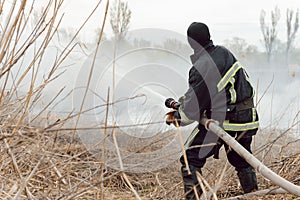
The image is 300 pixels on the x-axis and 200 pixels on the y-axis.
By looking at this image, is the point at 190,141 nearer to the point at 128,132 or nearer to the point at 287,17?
the point at 128,132

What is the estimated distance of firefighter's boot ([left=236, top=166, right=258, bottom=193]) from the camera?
9.53 ft

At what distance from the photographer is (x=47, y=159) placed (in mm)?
1419

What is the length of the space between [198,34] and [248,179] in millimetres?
1174

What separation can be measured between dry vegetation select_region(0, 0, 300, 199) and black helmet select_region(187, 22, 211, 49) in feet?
2.55

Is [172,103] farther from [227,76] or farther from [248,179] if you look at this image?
[248,179]

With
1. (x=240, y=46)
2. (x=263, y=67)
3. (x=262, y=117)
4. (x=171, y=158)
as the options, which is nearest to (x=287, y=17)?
(x=263, y=67)

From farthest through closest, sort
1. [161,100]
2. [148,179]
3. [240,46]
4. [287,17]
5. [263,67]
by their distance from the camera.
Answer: [287,17] → [263,67] → [240,46] → [148,179] → [161,100]

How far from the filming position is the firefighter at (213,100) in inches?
103

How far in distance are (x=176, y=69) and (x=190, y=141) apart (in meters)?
0.56

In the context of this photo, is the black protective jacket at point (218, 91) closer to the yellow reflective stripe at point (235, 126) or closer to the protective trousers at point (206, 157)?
the yellow reflective stripe at point (235, 126)

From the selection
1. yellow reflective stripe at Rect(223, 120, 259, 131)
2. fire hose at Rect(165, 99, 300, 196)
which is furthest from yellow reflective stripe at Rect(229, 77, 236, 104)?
fire hose at Rect(165, 99, 300, 196)

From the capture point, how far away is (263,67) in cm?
1019

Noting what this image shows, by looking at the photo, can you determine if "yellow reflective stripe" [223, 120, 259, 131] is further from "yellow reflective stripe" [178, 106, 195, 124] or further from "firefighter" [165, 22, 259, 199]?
"yellow reflective stripe" [178, 106, 195, 124]

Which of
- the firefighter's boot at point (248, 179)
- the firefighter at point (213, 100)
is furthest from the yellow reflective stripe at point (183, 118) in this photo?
the firefighter's boot at point (248, 179)
